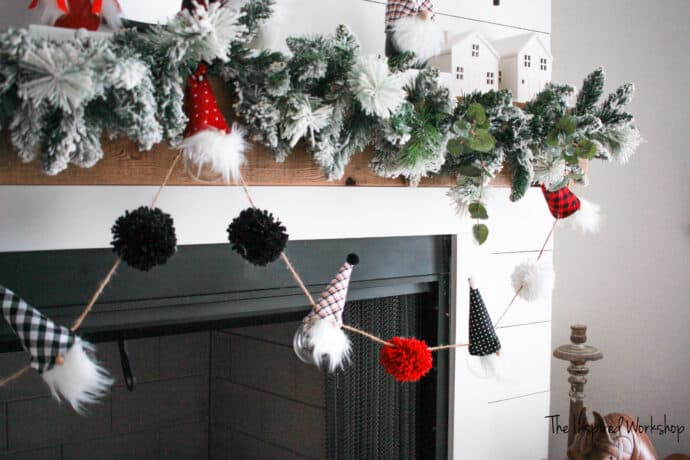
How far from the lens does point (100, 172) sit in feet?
3.62

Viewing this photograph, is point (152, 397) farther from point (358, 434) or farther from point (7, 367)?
point (358, 434)

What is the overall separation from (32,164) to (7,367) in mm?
391

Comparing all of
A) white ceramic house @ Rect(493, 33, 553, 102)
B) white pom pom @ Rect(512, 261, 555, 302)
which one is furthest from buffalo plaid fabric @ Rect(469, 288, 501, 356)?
white ceramic house @ Rect(493, 33, 553, 102)

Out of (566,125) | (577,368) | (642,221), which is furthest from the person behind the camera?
(642,221)

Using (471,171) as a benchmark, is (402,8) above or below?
above

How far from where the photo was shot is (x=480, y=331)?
1.46 meters

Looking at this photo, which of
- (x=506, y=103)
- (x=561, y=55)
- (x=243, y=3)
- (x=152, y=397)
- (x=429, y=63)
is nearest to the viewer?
(x=243, y=3)

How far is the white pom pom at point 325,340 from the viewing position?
1.21m

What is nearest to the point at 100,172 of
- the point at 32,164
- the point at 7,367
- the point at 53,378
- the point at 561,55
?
the point at 32,164

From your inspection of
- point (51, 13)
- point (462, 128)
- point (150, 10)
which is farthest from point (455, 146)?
point (51, 13)

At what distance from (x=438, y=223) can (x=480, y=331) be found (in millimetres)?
250

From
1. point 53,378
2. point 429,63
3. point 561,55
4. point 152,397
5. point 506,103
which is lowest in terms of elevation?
point 152,397

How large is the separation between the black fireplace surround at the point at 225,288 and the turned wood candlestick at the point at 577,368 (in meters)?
0.37

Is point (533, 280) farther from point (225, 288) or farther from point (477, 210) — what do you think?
point (225, 288)
